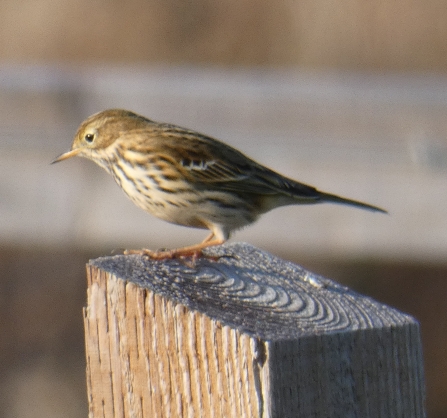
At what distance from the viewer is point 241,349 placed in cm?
284

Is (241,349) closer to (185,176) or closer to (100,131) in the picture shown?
(185,176)

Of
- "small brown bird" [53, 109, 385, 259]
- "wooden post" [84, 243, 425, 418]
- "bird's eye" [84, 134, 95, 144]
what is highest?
"bird's eye" [84, 134, 95, 144]

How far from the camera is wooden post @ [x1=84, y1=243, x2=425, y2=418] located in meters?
2.82

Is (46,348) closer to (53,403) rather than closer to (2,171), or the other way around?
(53,403)

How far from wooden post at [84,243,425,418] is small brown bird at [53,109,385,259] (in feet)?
8.32

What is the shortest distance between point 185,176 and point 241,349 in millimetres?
3502

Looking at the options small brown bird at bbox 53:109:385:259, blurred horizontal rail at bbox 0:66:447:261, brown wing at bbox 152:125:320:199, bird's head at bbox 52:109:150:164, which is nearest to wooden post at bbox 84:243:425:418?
small brown bird at bbox 53:109:385:259

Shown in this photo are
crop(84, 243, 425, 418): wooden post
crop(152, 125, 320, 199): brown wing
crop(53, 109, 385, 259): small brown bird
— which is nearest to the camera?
crop(84, 243, 425, 418): wooden post

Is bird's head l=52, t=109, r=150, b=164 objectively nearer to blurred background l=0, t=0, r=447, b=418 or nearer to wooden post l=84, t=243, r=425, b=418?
blurred background l=0, t=0, r=447, b=418

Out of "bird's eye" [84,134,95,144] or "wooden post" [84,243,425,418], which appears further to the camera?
"bird's eye" [84,134,95,144]

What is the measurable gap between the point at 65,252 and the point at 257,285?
225 inches

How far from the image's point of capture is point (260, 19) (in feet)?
47.4

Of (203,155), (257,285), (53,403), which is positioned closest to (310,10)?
(53,403)

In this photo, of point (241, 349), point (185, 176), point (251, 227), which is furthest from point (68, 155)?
point (241, 349)
